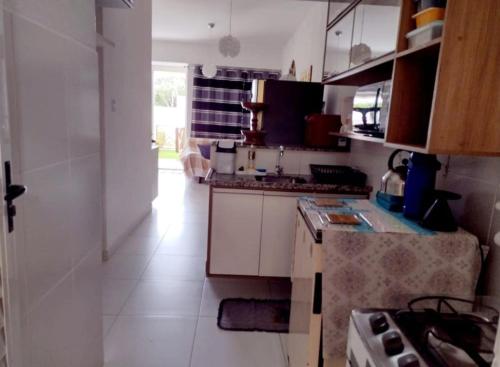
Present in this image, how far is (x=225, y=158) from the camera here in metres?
2.66

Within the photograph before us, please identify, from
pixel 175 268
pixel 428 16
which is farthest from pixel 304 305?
pixel 175 268

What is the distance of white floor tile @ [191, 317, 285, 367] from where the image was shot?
6.02 feet

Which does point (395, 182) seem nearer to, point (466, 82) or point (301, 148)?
point (466, 82)

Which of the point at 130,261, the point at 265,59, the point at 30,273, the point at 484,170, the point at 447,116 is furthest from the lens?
the point at 265,59

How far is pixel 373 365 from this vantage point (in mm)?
753

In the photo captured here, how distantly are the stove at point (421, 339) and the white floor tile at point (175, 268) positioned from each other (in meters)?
2.00

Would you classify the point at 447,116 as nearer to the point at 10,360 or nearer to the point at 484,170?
the point at 484,170

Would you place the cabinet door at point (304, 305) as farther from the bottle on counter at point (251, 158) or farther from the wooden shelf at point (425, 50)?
the bottle on counter at point (251, 158)

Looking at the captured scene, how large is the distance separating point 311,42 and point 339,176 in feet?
8.29

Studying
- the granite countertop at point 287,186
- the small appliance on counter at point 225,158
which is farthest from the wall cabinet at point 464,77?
the small appliance on counter at point 225,158

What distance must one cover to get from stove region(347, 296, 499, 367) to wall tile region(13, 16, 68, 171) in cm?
101

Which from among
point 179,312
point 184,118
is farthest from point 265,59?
point 179,312

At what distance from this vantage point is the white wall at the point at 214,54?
7.05 meters

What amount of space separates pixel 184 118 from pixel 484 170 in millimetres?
6914
